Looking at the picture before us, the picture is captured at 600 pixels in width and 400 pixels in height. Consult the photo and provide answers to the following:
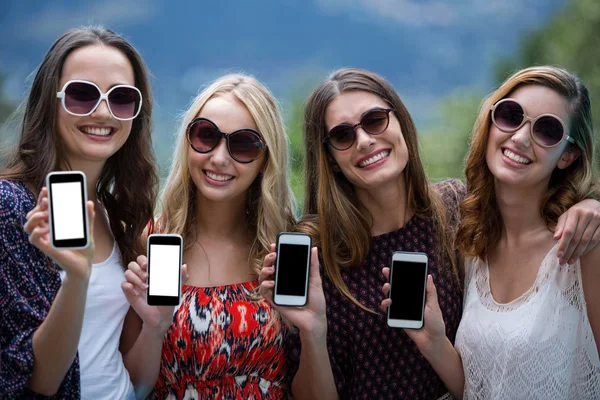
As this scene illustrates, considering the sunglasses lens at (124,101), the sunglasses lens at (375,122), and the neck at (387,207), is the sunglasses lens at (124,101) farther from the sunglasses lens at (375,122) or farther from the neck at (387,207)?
the neck at (387,207)

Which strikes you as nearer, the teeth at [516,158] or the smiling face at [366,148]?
the teeth at [516,158]

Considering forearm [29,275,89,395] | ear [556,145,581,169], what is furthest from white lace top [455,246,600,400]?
forearm [29,275,89,395]

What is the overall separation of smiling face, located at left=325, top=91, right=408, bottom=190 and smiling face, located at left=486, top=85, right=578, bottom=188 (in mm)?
508

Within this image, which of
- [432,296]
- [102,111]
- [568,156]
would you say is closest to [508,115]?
[568,156]

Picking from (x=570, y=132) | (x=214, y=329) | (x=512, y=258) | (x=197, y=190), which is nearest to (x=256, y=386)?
(x=214, y=329)

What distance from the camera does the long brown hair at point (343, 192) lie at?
134 inches

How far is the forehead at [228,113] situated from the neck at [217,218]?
39cm

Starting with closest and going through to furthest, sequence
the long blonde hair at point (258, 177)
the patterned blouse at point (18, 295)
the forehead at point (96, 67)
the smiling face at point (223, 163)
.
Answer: the patterned blouse at point (18, 295)
the forehead at point (96, 67)
the smiling face at point (223, 163)
the long blonde hair at point (258, 177)

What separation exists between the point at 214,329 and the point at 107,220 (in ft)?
2.34

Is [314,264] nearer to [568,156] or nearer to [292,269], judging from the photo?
[292,269]

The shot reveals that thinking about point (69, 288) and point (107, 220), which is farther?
point (107, 220)

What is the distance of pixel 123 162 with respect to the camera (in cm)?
323

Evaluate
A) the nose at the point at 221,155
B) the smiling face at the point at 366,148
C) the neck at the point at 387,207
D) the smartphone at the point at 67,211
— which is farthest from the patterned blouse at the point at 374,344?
the smartphone at the point at 67,211

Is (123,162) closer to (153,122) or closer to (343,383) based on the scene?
(153,122)
